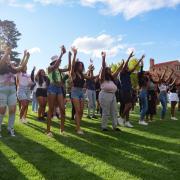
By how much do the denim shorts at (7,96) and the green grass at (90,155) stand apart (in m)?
0.85

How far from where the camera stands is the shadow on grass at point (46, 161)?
6.01 meters

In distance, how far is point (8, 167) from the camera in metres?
6.41

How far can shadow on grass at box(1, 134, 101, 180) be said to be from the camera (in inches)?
237

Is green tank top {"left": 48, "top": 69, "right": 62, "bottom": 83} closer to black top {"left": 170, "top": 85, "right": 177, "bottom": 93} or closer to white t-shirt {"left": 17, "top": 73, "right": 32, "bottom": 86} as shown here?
white t-shirt {"left": 17, "top": 73, "right": 32, "bottom": 86}

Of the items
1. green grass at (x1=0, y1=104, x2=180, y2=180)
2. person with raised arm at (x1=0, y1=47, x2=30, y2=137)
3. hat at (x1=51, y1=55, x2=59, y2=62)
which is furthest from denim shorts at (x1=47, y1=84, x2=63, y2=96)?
green grass at (x1=0, y1=104, x2=180, y2=180)

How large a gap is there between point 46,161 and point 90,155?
964 mm

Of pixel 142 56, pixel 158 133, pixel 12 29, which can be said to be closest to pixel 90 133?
pixel 158 133

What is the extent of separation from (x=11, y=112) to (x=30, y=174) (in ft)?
10.1

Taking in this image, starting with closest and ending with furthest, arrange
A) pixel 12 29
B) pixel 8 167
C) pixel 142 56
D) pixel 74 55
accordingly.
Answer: pixel 8 167
pixel 74 55
pixel 142 56
pixel 12 29

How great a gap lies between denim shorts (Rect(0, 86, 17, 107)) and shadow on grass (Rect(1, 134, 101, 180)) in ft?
2.87

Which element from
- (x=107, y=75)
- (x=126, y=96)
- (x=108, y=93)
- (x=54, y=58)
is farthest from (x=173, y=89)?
(x=54, y=58)

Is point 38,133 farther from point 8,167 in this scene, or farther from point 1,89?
point 8,167

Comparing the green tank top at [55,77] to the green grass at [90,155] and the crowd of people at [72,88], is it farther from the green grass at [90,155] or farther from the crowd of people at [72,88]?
the green grass at [90,155]

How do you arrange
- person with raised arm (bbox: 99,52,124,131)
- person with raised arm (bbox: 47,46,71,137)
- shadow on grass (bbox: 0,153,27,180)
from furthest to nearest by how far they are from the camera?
person with raised arm (bbox: 99,52,124,131) < person with raised arm (bbox: 47,46,71,137) < shadow on grass (bbox: 0,153,27,180)
